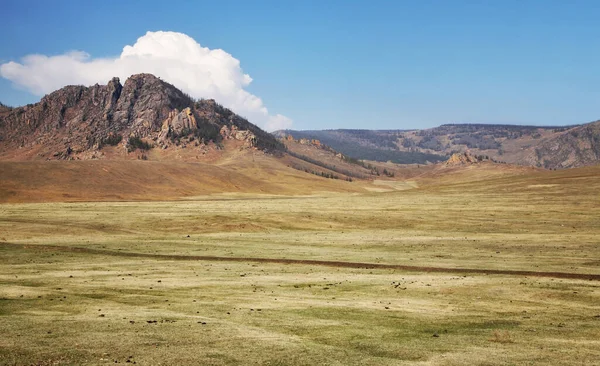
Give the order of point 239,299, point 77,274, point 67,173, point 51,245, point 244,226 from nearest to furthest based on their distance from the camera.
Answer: point 239,299 < point 77,274 < point 51,245 < point 244,226 < point 67,173

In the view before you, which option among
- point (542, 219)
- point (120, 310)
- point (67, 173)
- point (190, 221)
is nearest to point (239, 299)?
point (120, 310)

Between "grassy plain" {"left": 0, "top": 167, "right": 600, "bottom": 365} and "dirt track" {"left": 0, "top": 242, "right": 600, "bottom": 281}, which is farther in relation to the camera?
"dirt track" {"left": 0, "top": 242, "right": 600, "bottom": 281}

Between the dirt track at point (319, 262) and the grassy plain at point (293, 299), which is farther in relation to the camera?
the dirt track at point (319, 262)

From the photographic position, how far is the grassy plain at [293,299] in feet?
67.6

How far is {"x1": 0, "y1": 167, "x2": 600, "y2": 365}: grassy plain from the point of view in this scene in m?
20.6

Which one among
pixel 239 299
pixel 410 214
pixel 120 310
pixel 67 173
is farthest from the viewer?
pixel 67 173

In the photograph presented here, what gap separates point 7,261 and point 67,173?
150 m

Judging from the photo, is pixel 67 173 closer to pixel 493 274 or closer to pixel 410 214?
pixel 410 214

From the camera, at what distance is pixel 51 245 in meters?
58.0

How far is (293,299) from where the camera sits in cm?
3231

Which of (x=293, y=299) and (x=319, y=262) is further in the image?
(x=319, y=262)

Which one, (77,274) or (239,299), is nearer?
(239,299)

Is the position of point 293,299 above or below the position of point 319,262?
above

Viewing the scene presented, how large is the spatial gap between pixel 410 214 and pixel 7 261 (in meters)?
72.6
